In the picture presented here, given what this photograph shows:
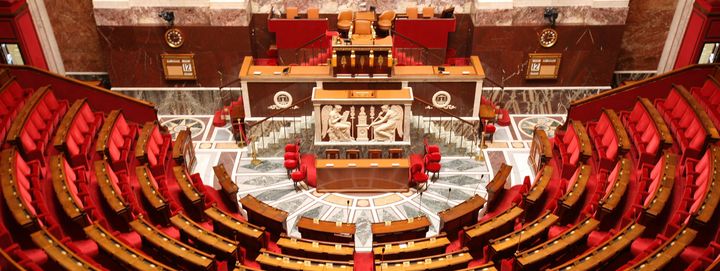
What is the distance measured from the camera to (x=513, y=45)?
1212 centimetres

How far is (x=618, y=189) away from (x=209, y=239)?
523cm

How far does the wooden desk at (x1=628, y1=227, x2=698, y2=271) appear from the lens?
21.0 feet

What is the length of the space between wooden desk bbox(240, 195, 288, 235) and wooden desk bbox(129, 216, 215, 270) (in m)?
1.39

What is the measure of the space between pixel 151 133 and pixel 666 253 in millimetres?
7580

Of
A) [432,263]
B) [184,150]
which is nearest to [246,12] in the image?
[184,150]

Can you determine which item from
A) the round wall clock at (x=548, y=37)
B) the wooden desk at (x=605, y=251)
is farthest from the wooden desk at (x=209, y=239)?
the round wall clock at (x=548, y=37)

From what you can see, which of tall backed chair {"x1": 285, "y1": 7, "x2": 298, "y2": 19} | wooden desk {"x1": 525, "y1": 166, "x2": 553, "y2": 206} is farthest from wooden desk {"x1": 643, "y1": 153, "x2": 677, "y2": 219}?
tall backed chair {"x1": 285, "y1": 7, "x2": 298, "y2": 19}

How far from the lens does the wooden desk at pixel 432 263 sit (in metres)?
7.18

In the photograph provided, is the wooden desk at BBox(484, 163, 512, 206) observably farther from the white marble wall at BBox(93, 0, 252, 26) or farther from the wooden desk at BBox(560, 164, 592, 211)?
the white marble wall at BBox(93, 0, 252, 26)

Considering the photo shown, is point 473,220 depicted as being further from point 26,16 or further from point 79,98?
point 26,16

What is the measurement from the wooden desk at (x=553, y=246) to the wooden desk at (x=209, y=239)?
3.37 meters

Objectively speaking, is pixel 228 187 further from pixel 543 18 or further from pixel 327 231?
pixel 543 18

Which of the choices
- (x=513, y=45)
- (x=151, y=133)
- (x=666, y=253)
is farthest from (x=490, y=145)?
(x=151, y=133)

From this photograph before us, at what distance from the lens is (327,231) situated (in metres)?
8.17
